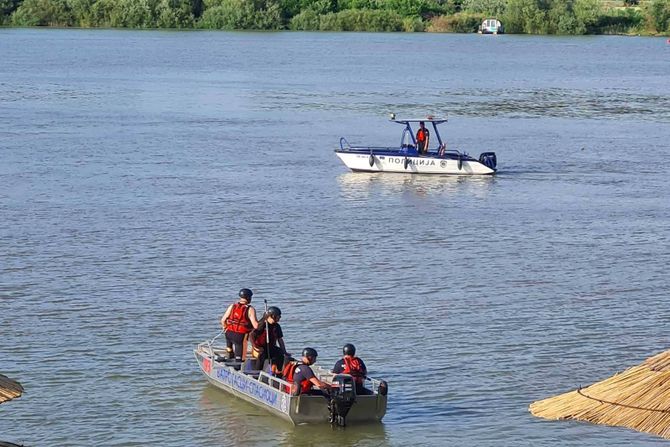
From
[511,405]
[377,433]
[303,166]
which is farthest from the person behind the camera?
[303,166]

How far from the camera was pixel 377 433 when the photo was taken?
19.0m

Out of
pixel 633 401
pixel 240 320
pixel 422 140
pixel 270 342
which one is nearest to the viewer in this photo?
pixel 633 401

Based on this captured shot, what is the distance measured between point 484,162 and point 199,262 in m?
15.3

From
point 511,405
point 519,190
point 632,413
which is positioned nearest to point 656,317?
point 511,405

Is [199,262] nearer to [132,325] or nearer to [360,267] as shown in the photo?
[360,267]

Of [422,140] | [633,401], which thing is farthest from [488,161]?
[633,401]

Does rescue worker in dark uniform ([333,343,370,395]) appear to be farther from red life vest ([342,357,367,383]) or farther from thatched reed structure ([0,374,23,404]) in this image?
thatched reed structure ([0,374,23,404])

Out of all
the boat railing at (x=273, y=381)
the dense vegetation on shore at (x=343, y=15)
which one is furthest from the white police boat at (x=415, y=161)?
the dense vegetation on shore at (x=343, y=15)

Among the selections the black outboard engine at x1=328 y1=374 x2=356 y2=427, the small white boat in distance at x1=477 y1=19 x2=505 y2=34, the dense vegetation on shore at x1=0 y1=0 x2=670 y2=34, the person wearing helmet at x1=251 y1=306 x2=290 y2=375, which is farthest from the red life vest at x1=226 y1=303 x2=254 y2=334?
the small white boat in distance at x1=477 y1=19 x2=505 y2=34

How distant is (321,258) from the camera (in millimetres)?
30688

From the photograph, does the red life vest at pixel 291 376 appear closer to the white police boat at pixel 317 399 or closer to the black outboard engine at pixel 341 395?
the white police boat at pixel 317 399

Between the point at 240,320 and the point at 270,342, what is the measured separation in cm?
68

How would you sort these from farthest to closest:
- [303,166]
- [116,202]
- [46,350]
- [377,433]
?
[303,166] < [116,202] < [46,350] < [377,433]

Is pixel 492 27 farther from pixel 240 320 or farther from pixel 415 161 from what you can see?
pixel 240 320
